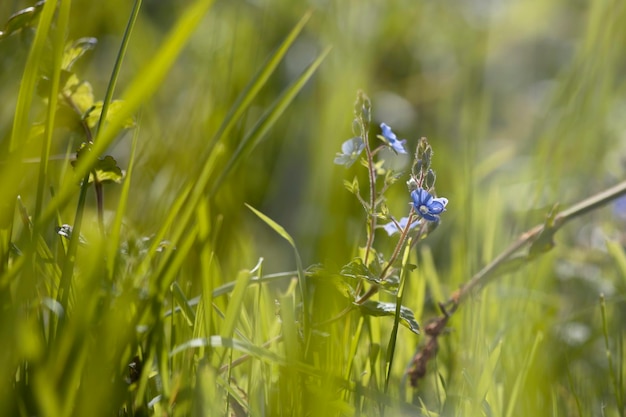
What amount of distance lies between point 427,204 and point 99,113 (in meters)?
0.38

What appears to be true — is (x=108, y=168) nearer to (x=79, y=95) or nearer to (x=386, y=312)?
(x=79, y=95)

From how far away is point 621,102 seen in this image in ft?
8.05

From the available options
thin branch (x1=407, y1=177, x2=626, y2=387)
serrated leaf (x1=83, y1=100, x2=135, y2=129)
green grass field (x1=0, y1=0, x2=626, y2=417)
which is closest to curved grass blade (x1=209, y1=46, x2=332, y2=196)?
green grass field (x1=0, y1=0, x2=626, y2=417)

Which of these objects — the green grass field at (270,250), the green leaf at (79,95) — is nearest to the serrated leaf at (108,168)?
the green grass field at (270,250)

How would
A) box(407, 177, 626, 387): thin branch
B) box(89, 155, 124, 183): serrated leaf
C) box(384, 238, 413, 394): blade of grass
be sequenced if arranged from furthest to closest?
box(407, 177, 626, 387): thin branch < box(89, 155, 124, 183): serrated leaf < box(384, 238, 413, 394): blade of grass

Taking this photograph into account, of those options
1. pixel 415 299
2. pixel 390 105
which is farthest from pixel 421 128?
pixel 415 299

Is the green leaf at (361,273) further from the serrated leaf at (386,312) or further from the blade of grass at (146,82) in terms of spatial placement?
the blade of grass at (146,82)

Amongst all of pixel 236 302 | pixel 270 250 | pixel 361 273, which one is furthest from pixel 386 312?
pixel 270 250

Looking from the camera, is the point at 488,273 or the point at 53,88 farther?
the point at 488,273

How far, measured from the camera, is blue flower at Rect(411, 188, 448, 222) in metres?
0.69

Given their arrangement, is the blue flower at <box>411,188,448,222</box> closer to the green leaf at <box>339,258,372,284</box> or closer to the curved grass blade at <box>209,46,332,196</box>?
the green leaf at <box>339,258,372,284</box>

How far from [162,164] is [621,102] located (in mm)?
1665

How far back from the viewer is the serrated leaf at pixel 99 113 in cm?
82

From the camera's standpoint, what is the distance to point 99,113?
0.87 m
